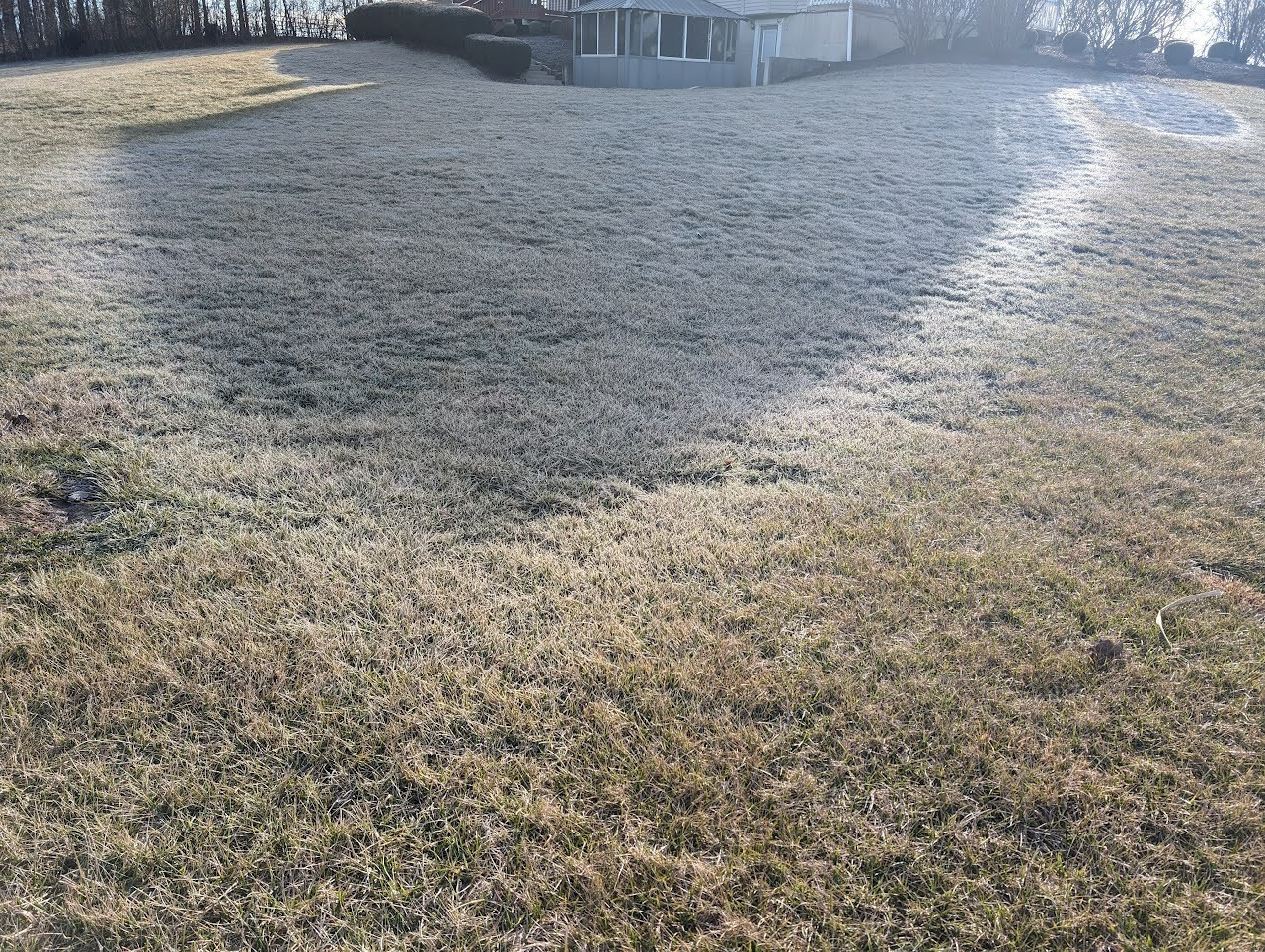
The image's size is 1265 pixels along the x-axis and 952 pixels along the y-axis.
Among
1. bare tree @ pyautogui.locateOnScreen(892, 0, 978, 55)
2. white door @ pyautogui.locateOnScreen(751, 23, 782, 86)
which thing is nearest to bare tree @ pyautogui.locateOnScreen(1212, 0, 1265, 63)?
bare tree @ pyautogui.locateOnScreen(892, 0, 978, 55)

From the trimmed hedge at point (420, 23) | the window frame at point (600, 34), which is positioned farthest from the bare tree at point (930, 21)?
the trimmed hedge at point (420, 23)

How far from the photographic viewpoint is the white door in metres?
21.2

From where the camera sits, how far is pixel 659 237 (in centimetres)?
646

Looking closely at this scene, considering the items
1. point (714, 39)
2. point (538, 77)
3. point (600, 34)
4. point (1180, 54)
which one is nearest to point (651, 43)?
point (600, 34)

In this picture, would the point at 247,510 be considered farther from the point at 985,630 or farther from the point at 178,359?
the point at 985,630

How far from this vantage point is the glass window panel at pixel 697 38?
2012cm

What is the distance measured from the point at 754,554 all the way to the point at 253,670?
1462mm

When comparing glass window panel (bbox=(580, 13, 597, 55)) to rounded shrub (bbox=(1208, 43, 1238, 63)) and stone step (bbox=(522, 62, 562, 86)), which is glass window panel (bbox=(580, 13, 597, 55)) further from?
rounded shrub (bbox=(1208, 43, 1238, 63))

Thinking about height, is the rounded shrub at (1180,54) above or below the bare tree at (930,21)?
Result: below

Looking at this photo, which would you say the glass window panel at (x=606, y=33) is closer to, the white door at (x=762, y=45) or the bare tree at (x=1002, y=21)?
the white door at (x=762, y=45)

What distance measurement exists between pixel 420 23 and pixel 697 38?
7135mm

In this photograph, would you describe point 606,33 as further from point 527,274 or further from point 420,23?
point 527,274

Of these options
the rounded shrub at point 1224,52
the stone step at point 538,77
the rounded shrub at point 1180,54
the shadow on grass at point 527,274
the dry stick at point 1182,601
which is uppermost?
the rounded shrub at point 1224,52

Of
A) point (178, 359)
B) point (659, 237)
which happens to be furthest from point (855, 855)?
point (659, 237)
